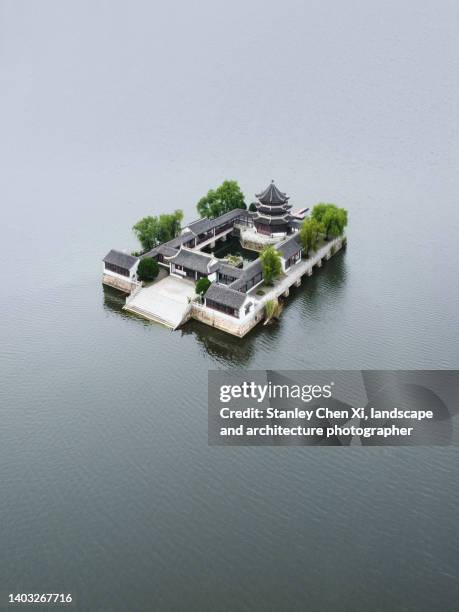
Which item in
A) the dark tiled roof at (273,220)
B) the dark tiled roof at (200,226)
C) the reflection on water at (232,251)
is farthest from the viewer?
the dark tiled roof at (273,220)

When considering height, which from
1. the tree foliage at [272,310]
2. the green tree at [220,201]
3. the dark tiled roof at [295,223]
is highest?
the green tree at [220,201]

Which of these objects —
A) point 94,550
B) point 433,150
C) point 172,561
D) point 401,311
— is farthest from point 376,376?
point 433,150

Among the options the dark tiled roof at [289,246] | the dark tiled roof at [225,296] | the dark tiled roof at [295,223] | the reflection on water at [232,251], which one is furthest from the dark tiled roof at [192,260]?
the dark tiled roof at [295,223]

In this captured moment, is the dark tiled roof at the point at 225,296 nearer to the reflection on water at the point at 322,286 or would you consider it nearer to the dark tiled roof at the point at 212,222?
the reflection on water at the point at 322,286

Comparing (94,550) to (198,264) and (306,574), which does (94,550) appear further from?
(198,264)

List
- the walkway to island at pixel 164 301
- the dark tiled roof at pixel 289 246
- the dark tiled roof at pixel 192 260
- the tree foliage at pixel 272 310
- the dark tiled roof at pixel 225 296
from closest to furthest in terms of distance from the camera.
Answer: the dark tiled roof at pixel 225 296 → the tree foliage at pixel 272 310 → the walkway to island at pixel 164 301 → the dark tiled roof at pixel 192 260 → the dark tiled roof at pixel 289 246

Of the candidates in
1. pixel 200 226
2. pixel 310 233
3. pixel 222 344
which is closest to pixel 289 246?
pixel 310 233

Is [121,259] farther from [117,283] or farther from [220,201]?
[220,201]
